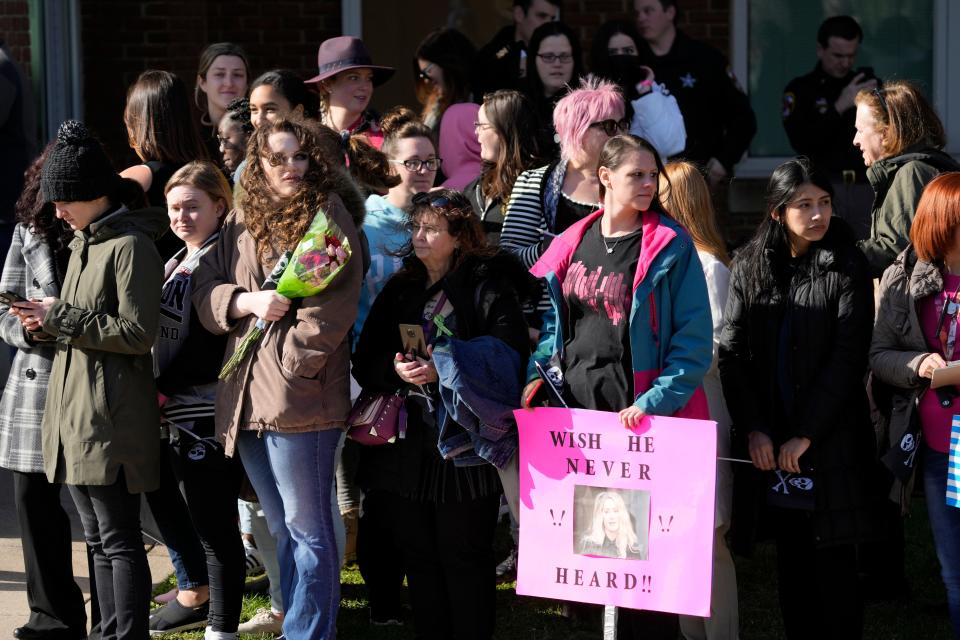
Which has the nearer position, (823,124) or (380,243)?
(380,243)

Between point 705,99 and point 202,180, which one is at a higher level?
point 705,99

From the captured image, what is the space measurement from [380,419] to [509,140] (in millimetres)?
1580

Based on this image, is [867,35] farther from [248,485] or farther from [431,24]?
[248,485]

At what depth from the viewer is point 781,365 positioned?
4590 millimetres

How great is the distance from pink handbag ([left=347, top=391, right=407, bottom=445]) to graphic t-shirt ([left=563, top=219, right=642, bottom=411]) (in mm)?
589

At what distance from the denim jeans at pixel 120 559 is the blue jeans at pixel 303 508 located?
452mm

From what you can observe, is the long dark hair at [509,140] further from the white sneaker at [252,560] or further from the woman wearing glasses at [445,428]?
the white sneaker at [252,560]

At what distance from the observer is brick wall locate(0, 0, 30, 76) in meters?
8.62

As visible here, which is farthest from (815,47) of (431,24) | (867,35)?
(431,24)

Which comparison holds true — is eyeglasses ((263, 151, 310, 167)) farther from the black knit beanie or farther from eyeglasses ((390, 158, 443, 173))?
eyeglasses ((390, 158, 443, 173))

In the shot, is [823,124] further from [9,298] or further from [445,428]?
[9,298]

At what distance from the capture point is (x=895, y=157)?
5160 mm

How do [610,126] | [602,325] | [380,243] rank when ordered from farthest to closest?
[380,243]
[610,126]
[602,325]

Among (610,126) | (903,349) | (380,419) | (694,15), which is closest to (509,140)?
(610,126)
